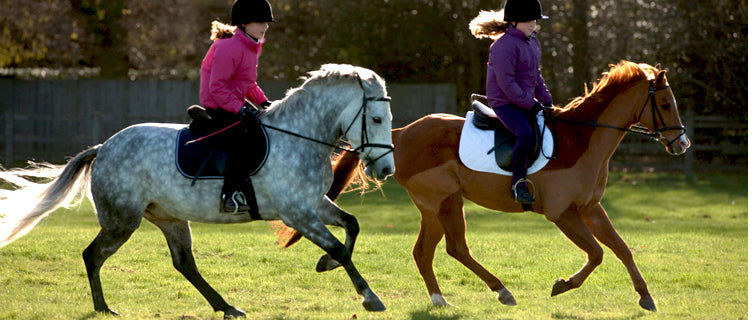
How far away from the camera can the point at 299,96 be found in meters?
6.96

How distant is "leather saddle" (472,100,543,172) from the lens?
7688 mm

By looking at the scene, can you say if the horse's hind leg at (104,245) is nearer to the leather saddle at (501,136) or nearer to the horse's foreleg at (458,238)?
the horse's foreleg at (458,238)

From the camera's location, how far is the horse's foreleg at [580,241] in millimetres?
7395

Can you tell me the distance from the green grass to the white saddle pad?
1205mm

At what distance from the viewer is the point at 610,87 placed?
7.91 metres

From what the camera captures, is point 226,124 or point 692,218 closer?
point 226,124

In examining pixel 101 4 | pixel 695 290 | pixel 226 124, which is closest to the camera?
pixel 226 124

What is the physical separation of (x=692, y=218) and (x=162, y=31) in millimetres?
16737

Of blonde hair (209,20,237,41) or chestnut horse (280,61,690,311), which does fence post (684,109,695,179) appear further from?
blonde hair (209,20,237,41)

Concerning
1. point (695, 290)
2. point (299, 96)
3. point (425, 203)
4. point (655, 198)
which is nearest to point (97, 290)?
point (299, 96)

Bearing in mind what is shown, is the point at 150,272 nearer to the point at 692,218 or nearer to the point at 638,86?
the point at 638,86

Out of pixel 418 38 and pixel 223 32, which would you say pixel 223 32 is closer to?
pixel 223 32

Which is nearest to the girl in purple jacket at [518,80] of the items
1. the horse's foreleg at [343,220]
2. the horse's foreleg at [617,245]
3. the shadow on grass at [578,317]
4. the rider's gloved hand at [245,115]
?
the horse's foreleg at [617,245]

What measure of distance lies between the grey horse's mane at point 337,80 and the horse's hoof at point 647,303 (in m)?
2.91
